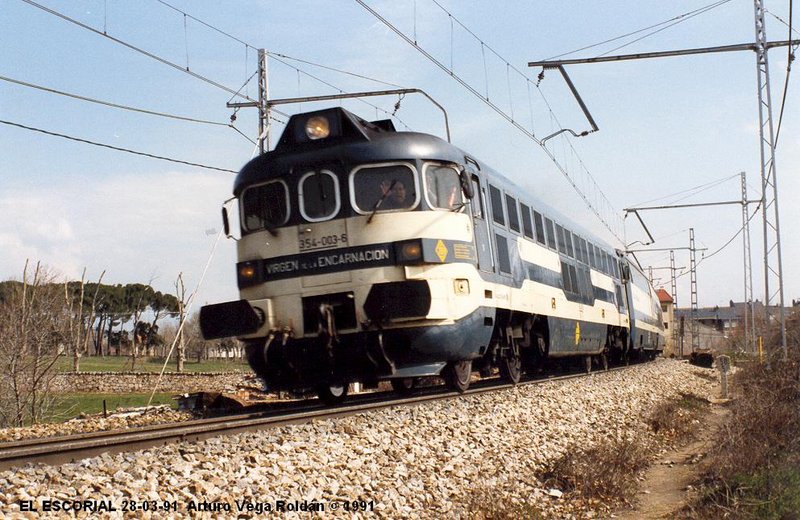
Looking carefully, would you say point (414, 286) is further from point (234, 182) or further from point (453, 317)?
point (234, 182)

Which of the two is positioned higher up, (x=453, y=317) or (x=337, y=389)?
(x=453, y=317)

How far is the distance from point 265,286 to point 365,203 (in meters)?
1.67

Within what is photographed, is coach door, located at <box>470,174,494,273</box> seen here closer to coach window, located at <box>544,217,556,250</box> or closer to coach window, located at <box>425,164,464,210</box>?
coach window, located at <box>425,164,464,210</box>

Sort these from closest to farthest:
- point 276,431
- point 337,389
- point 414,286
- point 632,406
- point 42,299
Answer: point 276,431, point 414,286, point 337,389, point 632,406, point 42,299

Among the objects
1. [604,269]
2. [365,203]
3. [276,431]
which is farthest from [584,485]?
[604,269]

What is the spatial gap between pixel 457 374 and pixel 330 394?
1.89 m

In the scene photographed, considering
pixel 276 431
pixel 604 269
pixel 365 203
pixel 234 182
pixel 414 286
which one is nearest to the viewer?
pixel 276 431

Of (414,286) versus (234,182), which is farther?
(234,182)

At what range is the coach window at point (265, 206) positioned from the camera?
10906mm

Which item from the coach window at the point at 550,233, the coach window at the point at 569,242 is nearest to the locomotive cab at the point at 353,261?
the coach window at the point at 550,233

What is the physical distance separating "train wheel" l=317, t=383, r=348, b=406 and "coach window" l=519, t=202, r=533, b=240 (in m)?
4.24

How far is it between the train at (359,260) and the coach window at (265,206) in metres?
0.02

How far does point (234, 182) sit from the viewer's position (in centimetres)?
1166

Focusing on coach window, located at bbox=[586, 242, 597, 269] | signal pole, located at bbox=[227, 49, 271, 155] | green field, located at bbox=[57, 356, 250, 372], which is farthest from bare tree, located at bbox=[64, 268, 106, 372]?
coach window, located at bbox=[586, 242, 597, 269]
